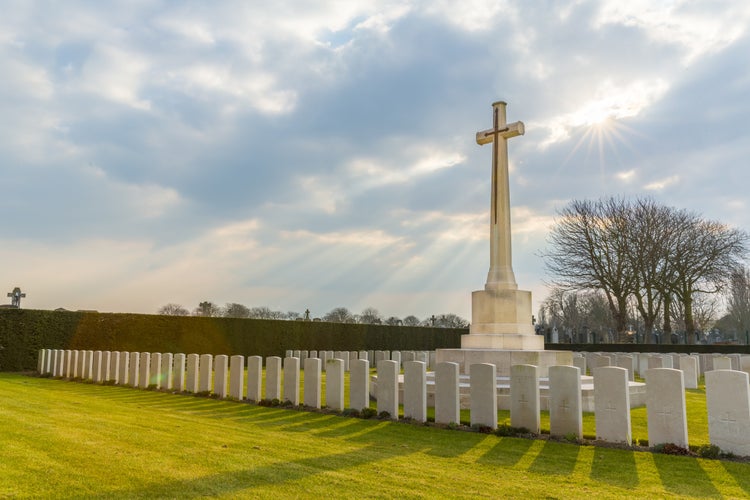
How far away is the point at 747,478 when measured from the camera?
4992 mm

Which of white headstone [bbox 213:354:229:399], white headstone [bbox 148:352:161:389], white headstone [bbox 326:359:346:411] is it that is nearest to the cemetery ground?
white headstone [bbox 326:359:346:411]

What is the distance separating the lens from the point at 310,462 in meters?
Result: 4.96

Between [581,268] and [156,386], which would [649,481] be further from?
[581,268]

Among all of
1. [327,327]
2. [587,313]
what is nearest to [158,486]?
[327,327]

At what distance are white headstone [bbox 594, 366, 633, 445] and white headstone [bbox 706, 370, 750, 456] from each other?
830mm

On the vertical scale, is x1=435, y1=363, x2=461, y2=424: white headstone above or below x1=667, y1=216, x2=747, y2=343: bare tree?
below

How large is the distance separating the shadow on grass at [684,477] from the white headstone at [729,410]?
19.2 inches

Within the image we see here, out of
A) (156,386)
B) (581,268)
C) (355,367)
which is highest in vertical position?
(581,268)

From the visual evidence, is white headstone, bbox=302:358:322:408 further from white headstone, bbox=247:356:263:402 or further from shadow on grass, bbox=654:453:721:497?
shadow on grass, bbox=654:453:721:497

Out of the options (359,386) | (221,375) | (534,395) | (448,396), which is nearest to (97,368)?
(221,375)

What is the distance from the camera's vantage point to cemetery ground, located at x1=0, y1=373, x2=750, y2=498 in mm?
4090

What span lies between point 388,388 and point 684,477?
413 centimetres

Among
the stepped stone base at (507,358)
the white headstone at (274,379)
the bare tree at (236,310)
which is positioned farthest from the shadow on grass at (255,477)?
the bare tree at (236,310)

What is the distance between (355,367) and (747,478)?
519cm
